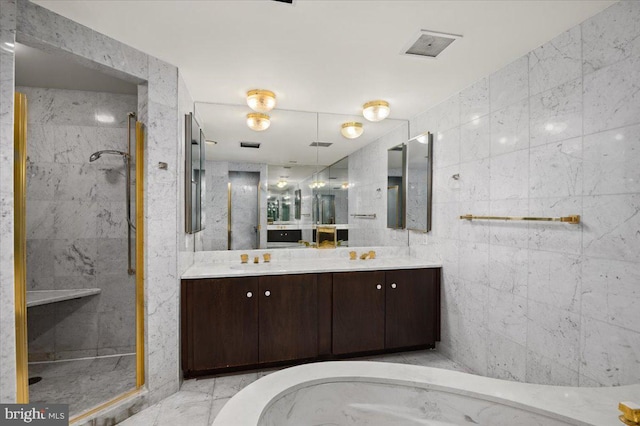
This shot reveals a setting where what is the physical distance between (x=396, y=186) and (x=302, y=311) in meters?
1.76

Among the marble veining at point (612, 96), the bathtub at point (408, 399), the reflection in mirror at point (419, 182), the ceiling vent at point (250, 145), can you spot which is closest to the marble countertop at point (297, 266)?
the reflection in mirror at point (419, 182)

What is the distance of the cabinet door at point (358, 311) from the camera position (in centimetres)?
286

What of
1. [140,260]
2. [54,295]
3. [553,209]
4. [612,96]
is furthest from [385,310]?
[54,295]

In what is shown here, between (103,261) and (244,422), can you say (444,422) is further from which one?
(103,261)

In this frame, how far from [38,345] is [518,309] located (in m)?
4.06

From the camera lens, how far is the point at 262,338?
8.79 feet

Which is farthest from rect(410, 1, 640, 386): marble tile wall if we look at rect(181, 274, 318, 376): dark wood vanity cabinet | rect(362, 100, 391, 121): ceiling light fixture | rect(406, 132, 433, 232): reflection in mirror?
rect(181, 274, 318, 376): dark wood vanity cabinet

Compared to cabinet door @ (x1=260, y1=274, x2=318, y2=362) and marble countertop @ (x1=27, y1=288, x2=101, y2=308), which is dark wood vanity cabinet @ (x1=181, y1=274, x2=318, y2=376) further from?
marble countertop @ (x1=27, y1=288, x2=101, y2=308)

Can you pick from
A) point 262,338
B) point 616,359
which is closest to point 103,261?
point 262,338

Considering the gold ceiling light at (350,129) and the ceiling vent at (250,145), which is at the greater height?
the gold ceiling light at (350,129)

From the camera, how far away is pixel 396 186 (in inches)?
142

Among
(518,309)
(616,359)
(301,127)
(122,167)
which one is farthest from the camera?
(301,127)

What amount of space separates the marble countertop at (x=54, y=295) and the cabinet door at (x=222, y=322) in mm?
1096

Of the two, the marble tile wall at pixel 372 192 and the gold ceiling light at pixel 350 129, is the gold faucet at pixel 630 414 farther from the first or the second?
the gold ceiling light at pixel 350 129
